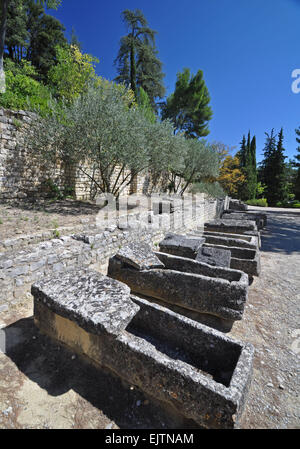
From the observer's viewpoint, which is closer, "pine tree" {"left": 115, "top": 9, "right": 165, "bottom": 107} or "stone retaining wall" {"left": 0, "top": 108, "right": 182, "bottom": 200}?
"stone retaining wall" {"left": 0, "top": 108, "right": 182, "bottom": 200}

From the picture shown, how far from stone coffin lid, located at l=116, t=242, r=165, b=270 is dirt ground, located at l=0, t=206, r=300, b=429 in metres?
1.51

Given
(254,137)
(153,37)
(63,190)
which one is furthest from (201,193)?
(254,137)

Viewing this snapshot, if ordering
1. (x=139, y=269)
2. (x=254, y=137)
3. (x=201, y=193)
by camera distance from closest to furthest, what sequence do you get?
1. (x=139, y=269)
2. (x=201, y=193)
3. (x=254, y=137)

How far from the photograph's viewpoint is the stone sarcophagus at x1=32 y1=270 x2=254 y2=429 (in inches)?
58.7

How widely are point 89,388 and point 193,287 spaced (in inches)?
69.8

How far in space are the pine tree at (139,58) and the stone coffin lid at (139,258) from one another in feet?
64.0

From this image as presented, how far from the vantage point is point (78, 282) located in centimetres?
229

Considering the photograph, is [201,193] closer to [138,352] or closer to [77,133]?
[77,133]

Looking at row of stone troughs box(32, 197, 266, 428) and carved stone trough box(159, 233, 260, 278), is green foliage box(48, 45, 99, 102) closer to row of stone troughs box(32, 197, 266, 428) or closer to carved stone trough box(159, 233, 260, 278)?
carved stone trough box(159, 233, 260, 278)

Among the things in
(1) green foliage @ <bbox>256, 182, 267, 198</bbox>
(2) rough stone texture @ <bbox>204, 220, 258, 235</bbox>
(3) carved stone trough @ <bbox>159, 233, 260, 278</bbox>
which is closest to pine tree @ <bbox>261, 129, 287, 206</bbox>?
(1) green foliage @ <bbox>256, 182, 267, 198</bbox>

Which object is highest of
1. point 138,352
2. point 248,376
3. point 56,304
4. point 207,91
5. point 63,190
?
point 207,91

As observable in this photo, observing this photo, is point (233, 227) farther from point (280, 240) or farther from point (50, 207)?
point (50, 207)

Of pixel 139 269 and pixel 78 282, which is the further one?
pixel 139 269

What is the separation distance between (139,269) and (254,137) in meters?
33.2
